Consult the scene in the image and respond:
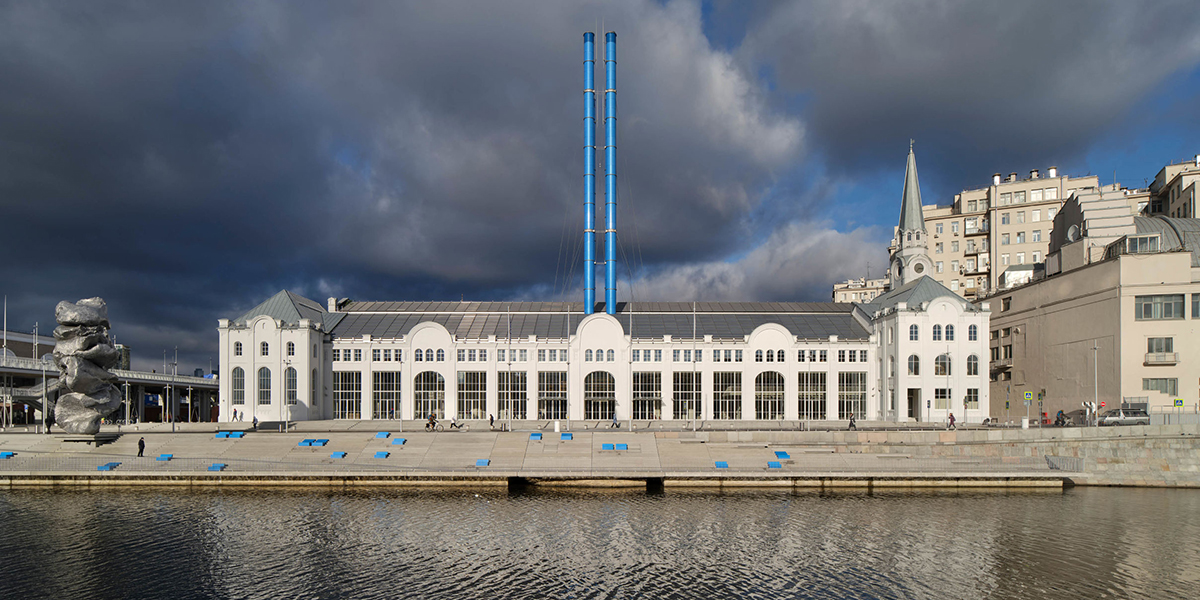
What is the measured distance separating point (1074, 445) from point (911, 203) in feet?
195

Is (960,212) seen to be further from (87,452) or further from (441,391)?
(87,452)

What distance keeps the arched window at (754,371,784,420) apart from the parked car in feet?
114

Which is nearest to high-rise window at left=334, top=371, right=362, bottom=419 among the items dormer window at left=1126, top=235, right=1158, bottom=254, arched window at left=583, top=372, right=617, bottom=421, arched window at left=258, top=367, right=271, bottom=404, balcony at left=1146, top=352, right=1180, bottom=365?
arched window at left=258, top=367, right=271, bottom=404

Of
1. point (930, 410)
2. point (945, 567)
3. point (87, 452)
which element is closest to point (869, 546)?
point (945, 567)

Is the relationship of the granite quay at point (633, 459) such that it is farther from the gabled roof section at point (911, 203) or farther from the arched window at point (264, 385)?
the gabled roof section at point (911, 203)

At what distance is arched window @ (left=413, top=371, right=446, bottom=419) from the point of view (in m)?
98.1

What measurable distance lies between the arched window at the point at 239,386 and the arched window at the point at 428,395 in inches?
815

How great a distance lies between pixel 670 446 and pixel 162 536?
38.7 m

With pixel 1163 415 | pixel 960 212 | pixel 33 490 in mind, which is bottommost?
pixel 33 490

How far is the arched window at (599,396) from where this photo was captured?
3839 inches

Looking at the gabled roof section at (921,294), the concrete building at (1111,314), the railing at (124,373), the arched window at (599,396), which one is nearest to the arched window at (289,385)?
the arched window at (599,396)

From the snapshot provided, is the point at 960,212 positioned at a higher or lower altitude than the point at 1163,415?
higher

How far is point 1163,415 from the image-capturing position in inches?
2562

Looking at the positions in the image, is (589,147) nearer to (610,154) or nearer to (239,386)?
(610,154)
